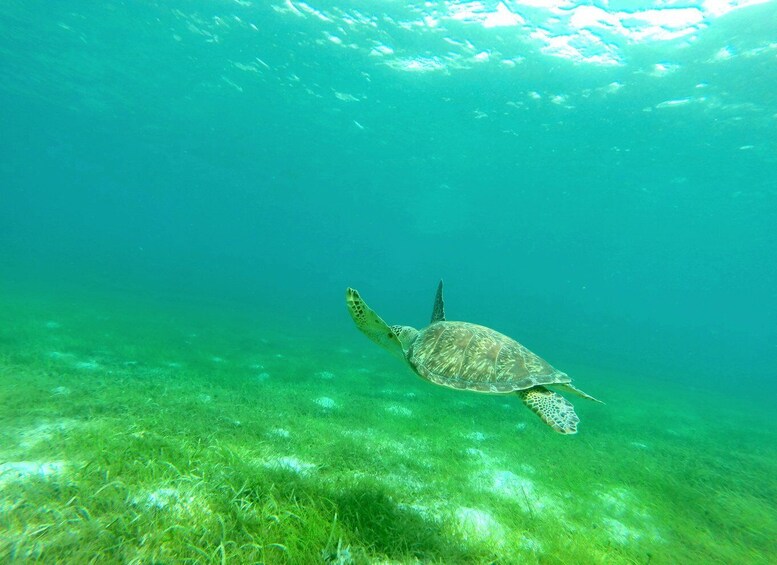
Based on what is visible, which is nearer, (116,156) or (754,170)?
(754,170)

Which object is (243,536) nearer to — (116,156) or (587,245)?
(116,156)

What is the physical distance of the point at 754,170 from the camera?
29203mm

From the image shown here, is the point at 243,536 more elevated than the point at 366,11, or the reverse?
the point at 366,11

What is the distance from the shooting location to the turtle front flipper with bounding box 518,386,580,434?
407 cm

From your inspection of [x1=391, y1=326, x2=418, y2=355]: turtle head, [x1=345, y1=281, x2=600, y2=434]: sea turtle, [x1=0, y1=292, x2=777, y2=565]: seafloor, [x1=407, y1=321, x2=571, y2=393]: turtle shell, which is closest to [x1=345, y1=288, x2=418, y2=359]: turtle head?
[x1=345, y1=281, x2=600, y2=434]: sea turtle

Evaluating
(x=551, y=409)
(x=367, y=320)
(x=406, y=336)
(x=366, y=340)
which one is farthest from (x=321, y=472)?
(x=366, y=340)

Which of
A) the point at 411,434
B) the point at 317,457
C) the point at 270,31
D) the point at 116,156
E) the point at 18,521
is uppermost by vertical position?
the point at 270,31

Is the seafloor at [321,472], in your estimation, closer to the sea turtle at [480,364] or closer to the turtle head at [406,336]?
the sea turtle at [480,364]

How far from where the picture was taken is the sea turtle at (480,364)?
436 centimetres

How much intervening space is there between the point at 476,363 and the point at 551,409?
3.56 ft

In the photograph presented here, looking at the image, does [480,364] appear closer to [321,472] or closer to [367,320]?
[367,320]

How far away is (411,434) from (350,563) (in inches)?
188

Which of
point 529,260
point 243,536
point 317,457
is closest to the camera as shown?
point 243,536

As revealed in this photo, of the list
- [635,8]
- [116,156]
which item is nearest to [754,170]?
[635,8]
